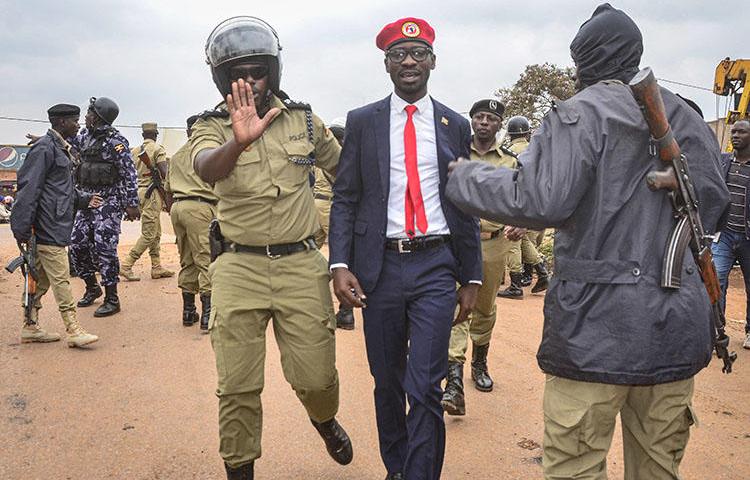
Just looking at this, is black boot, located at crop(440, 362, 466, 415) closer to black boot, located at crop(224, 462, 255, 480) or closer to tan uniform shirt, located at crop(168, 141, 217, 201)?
black boot, located at crop(224, 462, 255, 480)

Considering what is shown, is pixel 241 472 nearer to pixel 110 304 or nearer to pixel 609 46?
pixel 609 46

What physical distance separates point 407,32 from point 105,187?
5.73m

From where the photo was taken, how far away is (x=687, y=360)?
2312 millimetres

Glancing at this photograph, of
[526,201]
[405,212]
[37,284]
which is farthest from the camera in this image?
[37,284]

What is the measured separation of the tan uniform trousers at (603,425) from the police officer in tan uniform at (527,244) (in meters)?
6.29

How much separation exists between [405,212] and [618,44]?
1.31 m

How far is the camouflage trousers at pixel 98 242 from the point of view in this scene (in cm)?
767

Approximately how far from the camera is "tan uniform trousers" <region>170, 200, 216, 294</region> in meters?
7.00

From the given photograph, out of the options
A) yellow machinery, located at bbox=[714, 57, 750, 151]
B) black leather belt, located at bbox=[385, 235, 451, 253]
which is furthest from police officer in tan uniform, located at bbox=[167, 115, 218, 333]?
yellow machinery, located at bbox=[714, 57, 750, 151]

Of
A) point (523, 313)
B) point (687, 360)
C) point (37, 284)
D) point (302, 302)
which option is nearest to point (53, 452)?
point (302, 302)

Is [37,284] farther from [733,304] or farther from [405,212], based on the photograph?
[733,304]

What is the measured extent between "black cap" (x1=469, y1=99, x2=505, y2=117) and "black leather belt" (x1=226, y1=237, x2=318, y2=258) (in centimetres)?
252

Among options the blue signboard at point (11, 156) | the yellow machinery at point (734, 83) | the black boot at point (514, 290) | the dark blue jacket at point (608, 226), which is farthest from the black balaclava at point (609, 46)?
the blue signboard at point (11, 156)

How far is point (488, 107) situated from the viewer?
5.45m
